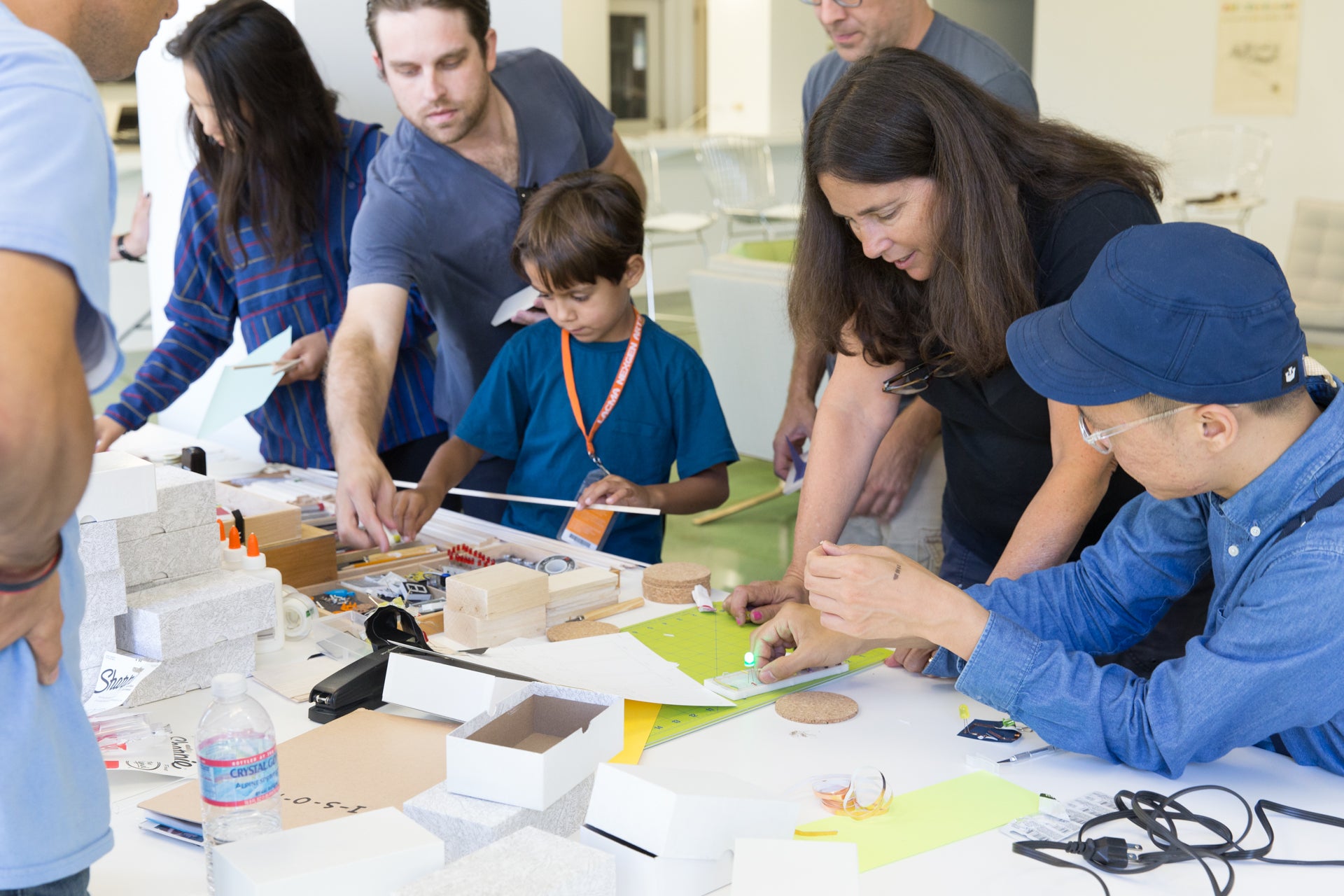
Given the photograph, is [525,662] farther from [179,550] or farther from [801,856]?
[801,856]

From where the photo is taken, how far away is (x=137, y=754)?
135 centimetres

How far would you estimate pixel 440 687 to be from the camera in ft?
4.58

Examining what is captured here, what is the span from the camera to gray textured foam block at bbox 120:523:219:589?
1.53m

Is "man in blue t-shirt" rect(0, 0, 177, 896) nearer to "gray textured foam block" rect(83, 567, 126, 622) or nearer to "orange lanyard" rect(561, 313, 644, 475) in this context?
"gray textured foam block" rect(83, 567, 126, 622)

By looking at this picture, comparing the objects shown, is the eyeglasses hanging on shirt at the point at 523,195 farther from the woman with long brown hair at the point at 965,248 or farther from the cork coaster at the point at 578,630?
the cork coaster at the point at 578,630

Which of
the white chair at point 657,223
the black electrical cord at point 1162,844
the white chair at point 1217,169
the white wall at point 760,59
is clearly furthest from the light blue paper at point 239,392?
the white wall at point 760,59

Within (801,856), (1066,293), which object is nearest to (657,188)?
(1066,293)

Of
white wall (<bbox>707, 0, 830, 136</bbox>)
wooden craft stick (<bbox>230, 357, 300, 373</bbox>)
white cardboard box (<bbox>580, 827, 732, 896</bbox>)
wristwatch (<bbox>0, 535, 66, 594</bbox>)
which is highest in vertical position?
white wall (<bbox>707, 0, 830, 136</bbox>)

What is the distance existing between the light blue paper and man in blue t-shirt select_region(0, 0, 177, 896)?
1.39m

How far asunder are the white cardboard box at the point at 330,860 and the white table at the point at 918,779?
189mm

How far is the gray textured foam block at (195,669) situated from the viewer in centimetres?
150

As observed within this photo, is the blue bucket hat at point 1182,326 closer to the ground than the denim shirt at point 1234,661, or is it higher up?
higher up

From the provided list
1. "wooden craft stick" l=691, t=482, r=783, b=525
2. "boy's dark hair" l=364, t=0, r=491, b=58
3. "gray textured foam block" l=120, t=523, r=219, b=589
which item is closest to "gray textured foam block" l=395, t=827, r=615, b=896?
"gray textured foam block" l=120, t=523, r=219, b=589

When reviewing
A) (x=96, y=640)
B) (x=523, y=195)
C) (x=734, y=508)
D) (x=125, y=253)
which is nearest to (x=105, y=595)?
(x=96, y=640)
